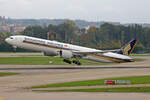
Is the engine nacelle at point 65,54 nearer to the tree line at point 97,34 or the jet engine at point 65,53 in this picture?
the jet engine at point 65,53

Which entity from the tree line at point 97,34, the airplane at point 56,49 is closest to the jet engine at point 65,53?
the airplane at point 56,49

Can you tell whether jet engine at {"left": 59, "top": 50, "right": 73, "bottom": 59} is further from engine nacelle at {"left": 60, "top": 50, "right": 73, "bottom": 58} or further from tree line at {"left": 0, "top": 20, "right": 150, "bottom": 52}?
tree line at {"left": 0, "top": 20, "right": 150, "bottom": 52}

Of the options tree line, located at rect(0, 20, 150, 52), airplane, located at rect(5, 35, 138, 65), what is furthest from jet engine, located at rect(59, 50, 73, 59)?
tree line, located at rect(0, 20, 150, 52)

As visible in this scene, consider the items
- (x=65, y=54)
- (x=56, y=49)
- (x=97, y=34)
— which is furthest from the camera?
(x=97, y=34)

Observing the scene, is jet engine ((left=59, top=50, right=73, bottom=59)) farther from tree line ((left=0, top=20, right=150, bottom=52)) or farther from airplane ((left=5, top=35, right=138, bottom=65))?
tree line ((left=0, top=20, right=150, bottom=52))

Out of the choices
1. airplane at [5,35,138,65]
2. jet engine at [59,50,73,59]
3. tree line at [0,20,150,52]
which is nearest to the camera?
airplane at [5,35,138,65]

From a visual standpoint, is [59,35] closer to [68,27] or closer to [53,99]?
[68,27]

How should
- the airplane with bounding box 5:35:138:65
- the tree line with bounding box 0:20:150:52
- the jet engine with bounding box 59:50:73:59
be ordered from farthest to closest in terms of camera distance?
the tree line with bounding box 0:20:150:52
the jet engine with bounding box 59:50:73:59
the airplane with bounding box 5:35:138:65

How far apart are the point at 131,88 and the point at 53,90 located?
7435 mm

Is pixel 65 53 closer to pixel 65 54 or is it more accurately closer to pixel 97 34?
pixel 65 54

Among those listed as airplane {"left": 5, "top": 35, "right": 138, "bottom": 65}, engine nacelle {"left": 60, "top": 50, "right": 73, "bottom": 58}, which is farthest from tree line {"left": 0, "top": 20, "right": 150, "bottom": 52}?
engine nacelle {"left": 60, "top": 50, "right": 73, "bottom": 58}

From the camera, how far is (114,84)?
33.4 m

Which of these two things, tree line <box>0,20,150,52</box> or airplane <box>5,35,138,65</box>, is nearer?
airplane <box>5,35,138,65</box>

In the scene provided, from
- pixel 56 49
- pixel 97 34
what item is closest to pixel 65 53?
pixel 56 49
